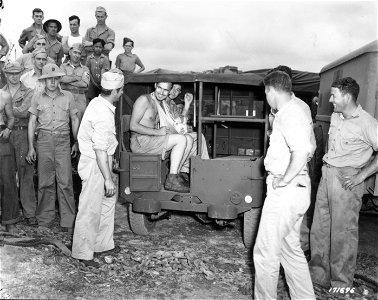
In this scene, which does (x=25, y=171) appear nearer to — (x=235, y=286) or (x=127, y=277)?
(x=127, y=277)

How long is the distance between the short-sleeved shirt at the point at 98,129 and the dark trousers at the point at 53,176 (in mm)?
1420

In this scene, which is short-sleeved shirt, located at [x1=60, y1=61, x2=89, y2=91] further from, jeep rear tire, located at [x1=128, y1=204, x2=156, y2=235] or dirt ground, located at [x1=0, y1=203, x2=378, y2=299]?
dirt ground, located at [x1=0, y1=203, x2=378, y2=299]

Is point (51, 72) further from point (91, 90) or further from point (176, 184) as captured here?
point (91, 90)

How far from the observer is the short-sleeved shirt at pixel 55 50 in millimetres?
8727

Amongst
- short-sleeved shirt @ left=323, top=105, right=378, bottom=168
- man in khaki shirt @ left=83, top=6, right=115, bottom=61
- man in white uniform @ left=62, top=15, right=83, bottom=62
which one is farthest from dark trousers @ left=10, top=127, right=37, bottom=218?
short-sleeved shirt @ left=323, top=105, right=378, bottom=168

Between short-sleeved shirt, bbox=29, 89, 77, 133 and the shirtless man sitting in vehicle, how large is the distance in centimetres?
106

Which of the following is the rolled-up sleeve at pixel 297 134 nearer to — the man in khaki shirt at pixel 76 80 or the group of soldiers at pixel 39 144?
the group of soldiers at pixel 39 144

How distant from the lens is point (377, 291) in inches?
162

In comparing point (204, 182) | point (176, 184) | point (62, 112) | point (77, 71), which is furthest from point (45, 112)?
point (204, 182)

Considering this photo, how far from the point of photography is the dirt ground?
399cm

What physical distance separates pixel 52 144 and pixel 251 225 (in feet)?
9.22

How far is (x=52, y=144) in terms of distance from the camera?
5.73 m

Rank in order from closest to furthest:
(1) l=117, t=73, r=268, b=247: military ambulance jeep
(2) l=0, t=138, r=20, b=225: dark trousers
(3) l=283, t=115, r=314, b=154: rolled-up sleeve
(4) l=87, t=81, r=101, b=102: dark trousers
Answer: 1. (3) l=283, t=115, r=314, b=154: rolled-up sleeve
2. (1) l=117, t=73, r=268, b=247: military ambulance jeep
3. (2) l=0, t=138, r=20, b=225: dark trousers
4. (4) l=87, t=81, r=101, b=102: dark trousers

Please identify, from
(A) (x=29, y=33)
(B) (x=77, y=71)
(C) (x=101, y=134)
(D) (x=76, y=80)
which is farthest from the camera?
(A) (x=29, y=33)
